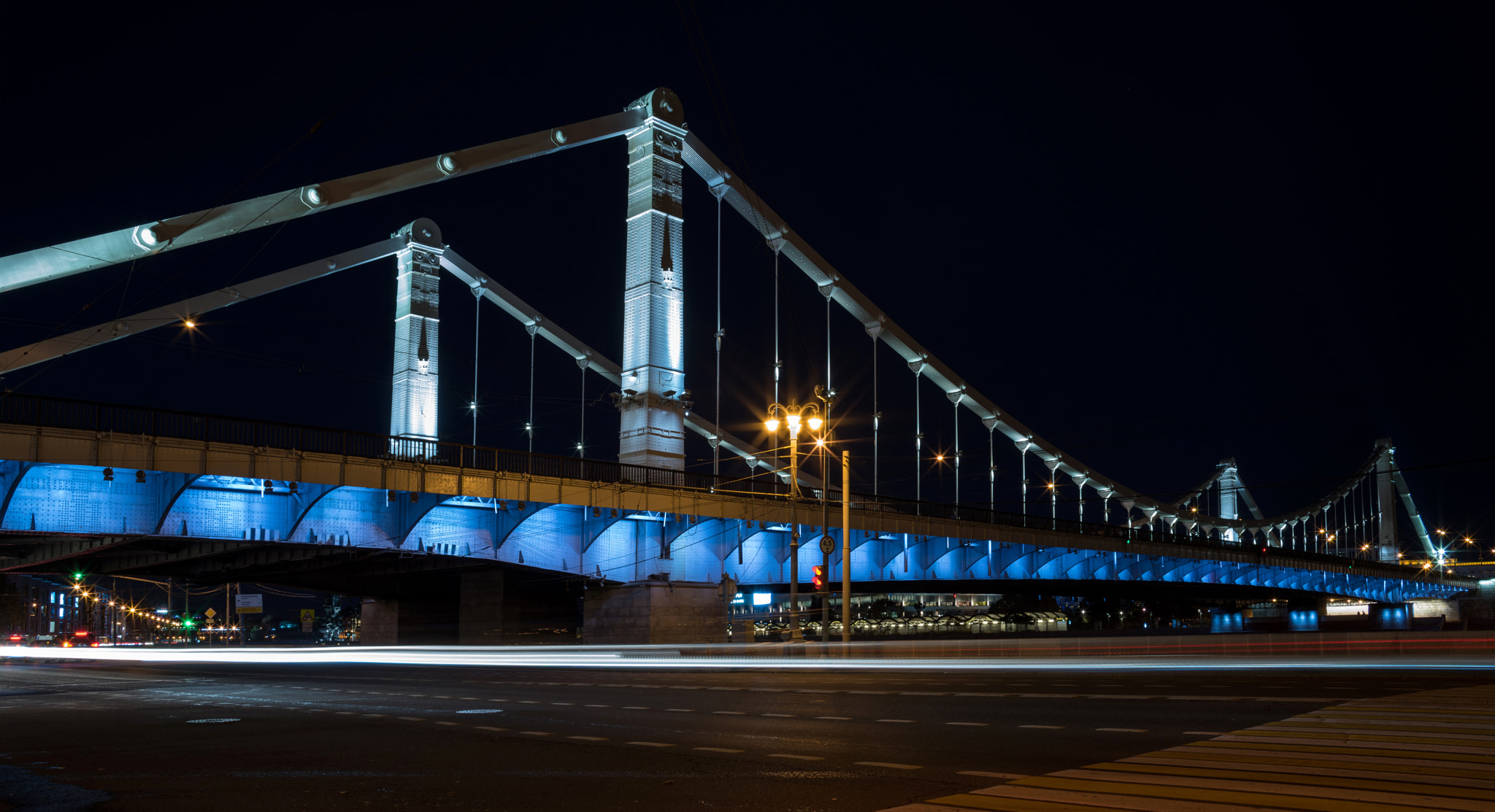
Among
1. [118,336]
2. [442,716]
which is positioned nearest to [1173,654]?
[442,716]

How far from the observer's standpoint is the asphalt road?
7.66 metres

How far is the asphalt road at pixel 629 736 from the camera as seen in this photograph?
7.66m

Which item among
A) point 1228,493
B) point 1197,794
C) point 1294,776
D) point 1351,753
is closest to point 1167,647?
point 1351,753

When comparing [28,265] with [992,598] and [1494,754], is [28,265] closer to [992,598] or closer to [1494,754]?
[1494,754]

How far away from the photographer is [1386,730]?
7.97 metres

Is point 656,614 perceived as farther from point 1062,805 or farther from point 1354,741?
point 1062,805

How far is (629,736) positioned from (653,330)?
30.2 m

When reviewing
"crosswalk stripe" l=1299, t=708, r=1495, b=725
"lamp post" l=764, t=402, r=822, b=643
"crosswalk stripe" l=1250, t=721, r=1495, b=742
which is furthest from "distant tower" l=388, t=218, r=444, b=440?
"crosswalk stripe" l=1250, t=721, r=1495, b=742

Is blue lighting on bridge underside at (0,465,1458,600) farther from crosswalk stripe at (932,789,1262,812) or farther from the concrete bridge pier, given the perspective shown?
crosswalk stripe at (932,789,1262,812)

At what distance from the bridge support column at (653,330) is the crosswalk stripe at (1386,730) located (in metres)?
32.1

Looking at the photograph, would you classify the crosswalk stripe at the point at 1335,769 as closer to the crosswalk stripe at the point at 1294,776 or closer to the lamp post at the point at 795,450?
the crosswalk stripe at the point at 1294,776

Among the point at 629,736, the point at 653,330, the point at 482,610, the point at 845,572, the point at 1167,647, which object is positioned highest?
the point at 653,330

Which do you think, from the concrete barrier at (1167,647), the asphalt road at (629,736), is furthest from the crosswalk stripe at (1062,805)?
the concrete barrier at (1167,647)

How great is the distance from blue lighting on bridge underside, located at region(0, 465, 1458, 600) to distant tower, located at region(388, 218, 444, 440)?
53.1ft
